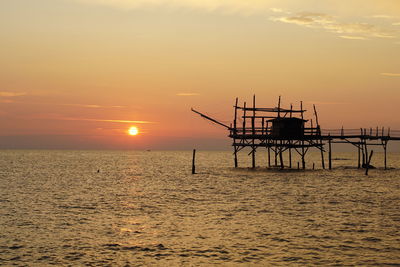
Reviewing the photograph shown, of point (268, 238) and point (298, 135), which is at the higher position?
point (298, 135)

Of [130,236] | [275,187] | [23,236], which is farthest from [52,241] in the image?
[275,187]

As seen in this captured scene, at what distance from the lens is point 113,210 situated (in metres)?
32.1

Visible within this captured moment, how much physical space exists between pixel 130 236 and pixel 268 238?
21.1ft

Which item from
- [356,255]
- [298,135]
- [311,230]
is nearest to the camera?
[356,255]

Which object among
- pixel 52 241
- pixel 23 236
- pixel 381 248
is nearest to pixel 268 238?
pixel 381 248

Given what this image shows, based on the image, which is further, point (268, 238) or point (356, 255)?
point (268, 238)

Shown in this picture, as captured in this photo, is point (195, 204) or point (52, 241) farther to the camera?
point (195, 204)

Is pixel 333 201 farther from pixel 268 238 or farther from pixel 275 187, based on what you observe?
pixel 268 238

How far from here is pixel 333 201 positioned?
120 ft

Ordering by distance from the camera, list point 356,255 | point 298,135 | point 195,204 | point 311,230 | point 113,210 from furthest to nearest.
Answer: point 298,135 < point 195,204 < point 113,210 < point 311,230 < point 356,255

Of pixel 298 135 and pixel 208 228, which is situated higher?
pixel 298 135

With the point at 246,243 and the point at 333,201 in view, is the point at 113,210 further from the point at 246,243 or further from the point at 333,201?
the point at 333,201

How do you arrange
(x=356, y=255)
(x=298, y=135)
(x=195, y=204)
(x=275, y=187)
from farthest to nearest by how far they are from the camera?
(x=298, y=135) → (x=275, y=187) → (x=195, y=204) → (x=356, y=255)

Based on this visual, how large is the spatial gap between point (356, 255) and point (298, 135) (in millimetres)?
42148
